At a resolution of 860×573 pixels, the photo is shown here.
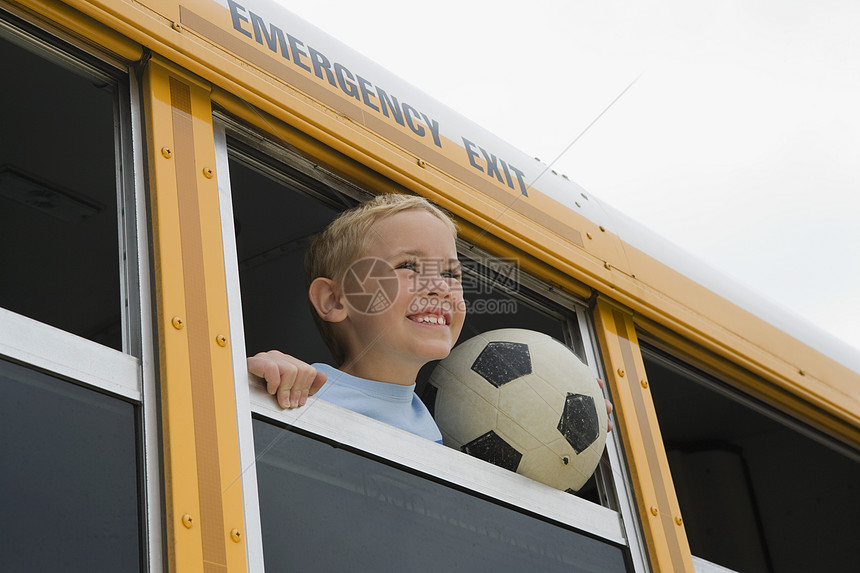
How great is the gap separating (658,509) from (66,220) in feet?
5.04

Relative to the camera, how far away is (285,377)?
157cm

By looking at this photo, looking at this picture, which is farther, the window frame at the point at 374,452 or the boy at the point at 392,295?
the boy at the point at 392,295

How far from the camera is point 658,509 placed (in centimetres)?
212

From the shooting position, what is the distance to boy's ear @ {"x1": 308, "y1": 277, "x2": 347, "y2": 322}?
6.69ft

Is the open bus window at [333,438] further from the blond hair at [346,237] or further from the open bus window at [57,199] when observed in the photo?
the open bus window at [57,199]

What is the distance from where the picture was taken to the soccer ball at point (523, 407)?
193 cm

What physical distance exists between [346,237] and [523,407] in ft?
1.59

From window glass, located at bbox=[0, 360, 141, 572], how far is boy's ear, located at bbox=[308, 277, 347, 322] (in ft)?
2.39

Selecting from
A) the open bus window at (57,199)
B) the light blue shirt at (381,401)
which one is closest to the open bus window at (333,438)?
the light blue shirt at (381,401)

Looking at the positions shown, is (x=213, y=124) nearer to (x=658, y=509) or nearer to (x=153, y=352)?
(x=153, y=352)

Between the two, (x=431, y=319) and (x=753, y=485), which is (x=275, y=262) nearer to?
(x=431, y=319)

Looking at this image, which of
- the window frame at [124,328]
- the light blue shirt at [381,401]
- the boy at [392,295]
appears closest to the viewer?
the window frame at [124,328]

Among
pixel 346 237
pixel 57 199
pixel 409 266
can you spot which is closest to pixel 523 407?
pixel 409 266

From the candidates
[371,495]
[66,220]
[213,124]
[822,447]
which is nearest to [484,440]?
[371,495]
